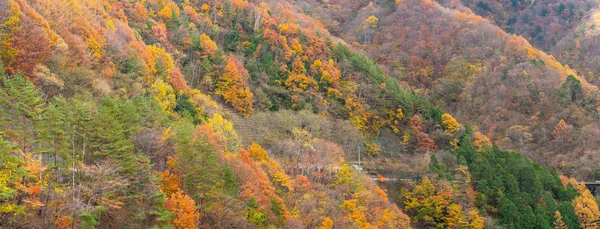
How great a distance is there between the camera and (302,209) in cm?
5009

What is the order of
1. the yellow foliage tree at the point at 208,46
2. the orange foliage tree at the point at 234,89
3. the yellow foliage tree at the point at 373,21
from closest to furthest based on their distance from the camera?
the orange foliage tree at the point at 234,89 → the yellow foliage tree at the point at 208,46 → the yellow foliage tree at the point at 373,21

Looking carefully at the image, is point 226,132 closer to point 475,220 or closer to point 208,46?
point 208,46

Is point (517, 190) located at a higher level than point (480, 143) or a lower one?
lower

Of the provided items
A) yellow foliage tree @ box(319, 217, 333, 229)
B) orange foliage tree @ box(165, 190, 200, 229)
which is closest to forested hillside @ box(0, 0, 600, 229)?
orange foliage tree @ box(165, 190, 200, 229)

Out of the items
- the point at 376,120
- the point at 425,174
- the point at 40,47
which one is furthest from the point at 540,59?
the point at 40,47

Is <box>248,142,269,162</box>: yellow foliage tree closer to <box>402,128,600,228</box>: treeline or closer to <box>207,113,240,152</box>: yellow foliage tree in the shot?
<box>207,113,240,152</box>: yellow foliage tree

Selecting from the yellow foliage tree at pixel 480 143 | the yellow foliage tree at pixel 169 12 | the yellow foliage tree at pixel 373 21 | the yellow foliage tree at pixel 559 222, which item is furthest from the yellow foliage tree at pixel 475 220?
the yellow foliage tree at pixel 373 21

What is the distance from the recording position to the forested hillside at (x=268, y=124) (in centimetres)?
3584

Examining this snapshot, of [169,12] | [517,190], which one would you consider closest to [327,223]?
[517,190]

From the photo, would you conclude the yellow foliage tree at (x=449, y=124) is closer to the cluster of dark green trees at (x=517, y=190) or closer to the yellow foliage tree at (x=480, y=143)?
the yellow foliage tree at (x=480, y=143)

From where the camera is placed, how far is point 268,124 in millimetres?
66188

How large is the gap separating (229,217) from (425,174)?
3258cm

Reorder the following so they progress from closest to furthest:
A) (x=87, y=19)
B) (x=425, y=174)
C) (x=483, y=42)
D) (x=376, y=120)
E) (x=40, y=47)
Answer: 1. (x=40, y=47)
2. (x=87, y=19)
3. (x=425, y=174)
4. (x=376, y=120)
5. (x=483, y=42)

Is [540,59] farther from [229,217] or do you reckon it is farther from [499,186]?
[229,217]
